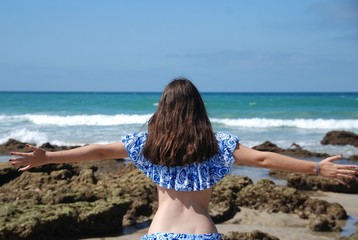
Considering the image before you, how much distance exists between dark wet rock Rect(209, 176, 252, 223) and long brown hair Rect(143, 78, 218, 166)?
4.62 metres

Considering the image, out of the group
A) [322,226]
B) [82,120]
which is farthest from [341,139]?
[82,120]

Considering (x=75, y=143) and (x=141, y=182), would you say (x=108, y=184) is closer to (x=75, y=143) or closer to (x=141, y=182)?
(x=141, y=182)

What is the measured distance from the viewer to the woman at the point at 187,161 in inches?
112

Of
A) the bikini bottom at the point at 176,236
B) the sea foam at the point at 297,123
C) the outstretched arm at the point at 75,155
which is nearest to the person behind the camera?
the bikini bottom at the point at 176,236

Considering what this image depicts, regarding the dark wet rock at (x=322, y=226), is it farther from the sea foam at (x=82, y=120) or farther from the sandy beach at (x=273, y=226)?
the sea foam at (x=82, y=120)

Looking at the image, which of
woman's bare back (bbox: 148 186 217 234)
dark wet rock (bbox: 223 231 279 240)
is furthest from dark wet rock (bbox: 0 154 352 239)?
woman's bare back (bbox: 148 186 217 234)

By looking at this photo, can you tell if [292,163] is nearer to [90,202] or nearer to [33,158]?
[33,158]

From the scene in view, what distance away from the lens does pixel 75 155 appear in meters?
3.08

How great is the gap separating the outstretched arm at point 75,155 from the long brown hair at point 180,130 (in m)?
0.21

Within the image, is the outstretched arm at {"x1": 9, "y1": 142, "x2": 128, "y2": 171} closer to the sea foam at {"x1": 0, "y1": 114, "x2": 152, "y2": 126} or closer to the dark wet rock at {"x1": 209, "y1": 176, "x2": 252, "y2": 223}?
the dark wet rock at {"x1": 209, "y1": 176, "x2": 252, "y2": 223}

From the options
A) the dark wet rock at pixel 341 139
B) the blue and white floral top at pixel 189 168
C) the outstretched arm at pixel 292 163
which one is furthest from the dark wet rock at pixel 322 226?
the dark wet rock at pixel 341 139

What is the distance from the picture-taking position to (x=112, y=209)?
21.8ft

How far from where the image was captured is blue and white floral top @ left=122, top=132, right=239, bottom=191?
287 cm

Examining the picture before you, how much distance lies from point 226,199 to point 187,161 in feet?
16.9
